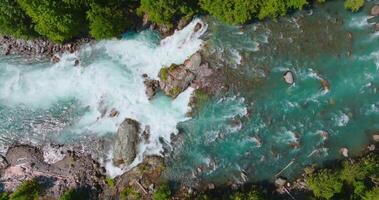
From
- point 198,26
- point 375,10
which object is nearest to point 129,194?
point 198,26

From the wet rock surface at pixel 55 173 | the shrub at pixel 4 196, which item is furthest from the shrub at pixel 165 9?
the shrub at pixel 4 196

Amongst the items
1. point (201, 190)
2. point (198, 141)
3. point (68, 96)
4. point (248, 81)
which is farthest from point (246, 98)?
point (68, 96)

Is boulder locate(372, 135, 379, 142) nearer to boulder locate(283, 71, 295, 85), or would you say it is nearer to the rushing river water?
the rushing river water

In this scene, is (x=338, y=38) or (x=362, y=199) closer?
(x=362, y=199)

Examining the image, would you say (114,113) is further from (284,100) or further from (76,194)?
(284,100)

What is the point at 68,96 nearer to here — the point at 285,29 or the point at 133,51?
the point at 133,51

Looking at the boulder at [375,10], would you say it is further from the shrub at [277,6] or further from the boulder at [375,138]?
the boulder at [375,138]
